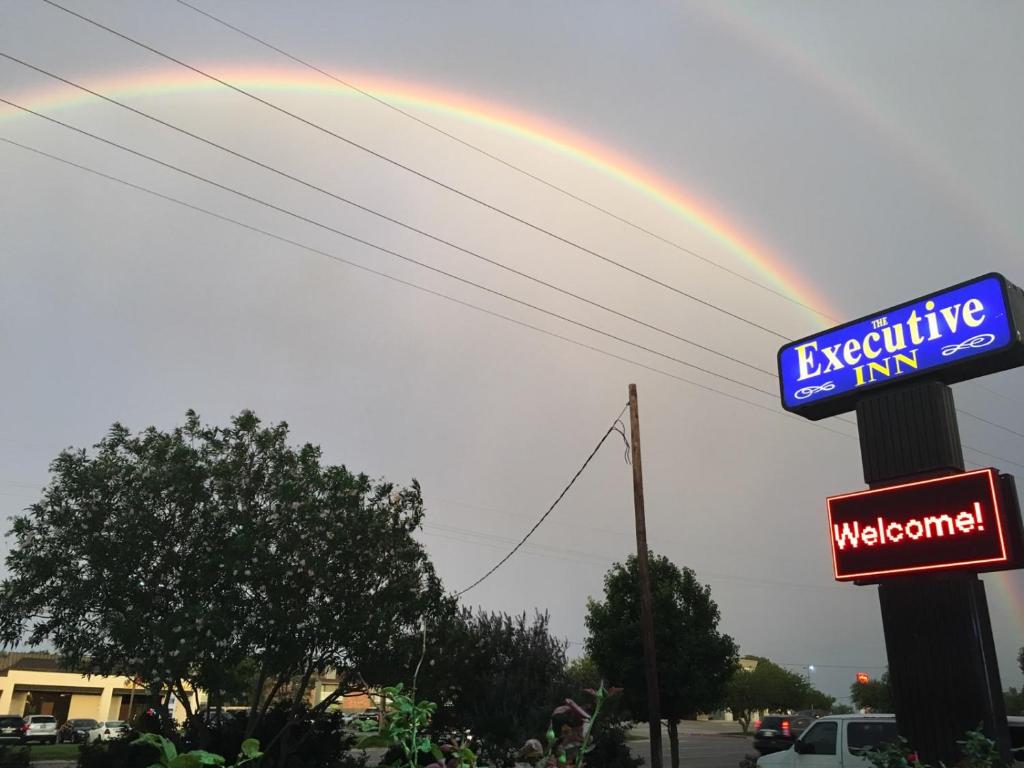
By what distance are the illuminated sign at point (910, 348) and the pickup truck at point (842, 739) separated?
4.97 metres

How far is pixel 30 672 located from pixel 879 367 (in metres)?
63.8

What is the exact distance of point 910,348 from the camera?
11.6m

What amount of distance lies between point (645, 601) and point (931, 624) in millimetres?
7878

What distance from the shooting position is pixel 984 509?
9.88 meters

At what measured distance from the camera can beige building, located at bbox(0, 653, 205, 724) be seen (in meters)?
55.0

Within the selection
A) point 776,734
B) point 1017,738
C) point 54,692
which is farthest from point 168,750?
point 54,692

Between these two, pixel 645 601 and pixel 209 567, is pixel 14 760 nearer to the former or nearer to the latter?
pixel 209 567

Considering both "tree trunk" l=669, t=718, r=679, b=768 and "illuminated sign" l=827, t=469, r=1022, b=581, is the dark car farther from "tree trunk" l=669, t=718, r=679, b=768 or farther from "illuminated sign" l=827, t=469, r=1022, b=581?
"illuminated sign" l=827, t=469, r=1022, b=581

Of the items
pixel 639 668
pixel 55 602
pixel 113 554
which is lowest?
pixel 639 668

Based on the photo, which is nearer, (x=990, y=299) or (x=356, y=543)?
(x=990, y=299)

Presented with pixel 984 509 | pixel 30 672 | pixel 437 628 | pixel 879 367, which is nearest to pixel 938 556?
pixel 984 509

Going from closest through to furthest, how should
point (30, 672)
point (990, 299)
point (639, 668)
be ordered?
1. point (990, 299)
2. point (639, 668)
3. point (30, 672)

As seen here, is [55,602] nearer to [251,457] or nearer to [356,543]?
[251,457]

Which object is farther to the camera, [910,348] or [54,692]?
[54,692]
